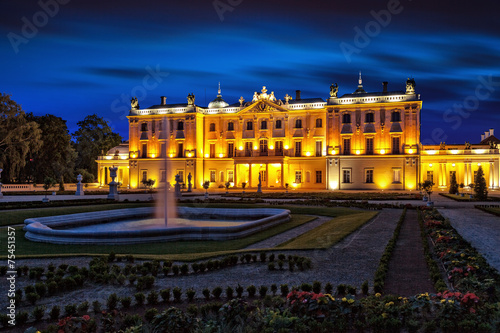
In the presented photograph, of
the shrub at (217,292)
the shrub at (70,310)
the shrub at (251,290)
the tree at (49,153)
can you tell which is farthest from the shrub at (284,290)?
the tree at (49,153)

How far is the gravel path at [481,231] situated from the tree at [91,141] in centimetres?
5706

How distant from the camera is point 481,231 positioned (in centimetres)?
1478

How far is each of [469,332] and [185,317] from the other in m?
3.64

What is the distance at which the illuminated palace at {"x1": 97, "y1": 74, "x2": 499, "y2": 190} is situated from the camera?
49.4m

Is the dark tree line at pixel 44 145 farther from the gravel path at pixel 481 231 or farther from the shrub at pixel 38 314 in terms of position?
the shrub at pixel 38 314

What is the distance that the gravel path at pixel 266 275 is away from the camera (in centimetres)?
792

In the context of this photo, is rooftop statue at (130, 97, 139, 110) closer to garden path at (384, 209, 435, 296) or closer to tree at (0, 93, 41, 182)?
tree at (0, 93, 41, 182)

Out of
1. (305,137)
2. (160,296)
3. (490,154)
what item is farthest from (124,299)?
(490,154)

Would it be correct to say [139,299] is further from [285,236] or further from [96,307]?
[285,236]

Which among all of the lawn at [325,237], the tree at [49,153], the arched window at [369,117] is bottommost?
the lawn at [325,237]

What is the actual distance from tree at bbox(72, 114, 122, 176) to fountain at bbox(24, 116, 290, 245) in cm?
4888

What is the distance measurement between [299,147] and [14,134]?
31.1 m

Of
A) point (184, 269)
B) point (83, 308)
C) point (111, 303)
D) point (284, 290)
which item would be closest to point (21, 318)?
point (83, 308)

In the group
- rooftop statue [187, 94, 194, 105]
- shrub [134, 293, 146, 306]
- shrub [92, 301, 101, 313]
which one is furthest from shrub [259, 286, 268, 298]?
rooftop statue [187, 94, 194, 105]
